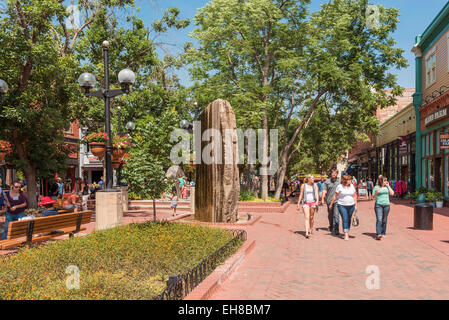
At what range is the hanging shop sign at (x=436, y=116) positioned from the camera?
21908mm

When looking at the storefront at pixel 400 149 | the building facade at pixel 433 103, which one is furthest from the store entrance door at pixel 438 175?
the storefront at pixel 400 149

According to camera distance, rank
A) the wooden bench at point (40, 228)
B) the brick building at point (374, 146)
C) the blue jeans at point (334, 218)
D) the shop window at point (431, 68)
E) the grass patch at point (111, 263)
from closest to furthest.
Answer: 1. the grass patch at point (111, 263)
2. the wooden bench at point (40, 228)
3. the blue jeans at point (334, 218)
4. the shop window at point (431, 68)
5. the brick building at point (374, 146)

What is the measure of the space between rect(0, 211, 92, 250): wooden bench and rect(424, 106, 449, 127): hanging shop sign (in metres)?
19.3

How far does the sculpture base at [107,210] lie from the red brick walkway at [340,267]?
3.57m

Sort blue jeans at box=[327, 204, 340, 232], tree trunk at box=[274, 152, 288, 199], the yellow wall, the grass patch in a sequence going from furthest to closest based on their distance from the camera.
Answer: the yellow wall
tree trunk at box=[274, 152, 288, 199]
blue jeans at box=[327, 204, 340, 232]
the grass patch

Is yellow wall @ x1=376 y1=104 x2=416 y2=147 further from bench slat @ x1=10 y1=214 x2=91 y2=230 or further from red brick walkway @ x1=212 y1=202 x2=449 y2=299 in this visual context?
bench slat @ x1=10 y1=214 x2=91 y2=230

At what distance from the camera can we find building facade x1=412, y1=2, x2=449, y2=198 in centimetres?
2281

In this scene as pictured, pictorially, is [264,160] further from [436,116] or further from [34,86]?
[34,86]
